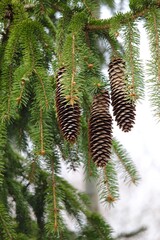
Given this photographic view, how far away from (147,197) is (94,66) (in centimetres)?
1263

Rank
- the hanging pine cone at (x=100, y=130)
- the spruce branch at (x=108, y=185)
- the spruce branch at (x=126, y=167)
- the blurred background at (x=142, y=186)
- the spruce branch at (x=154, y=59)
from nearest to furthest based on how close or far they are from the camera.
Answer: the spruce branch at (x=154, y=59)
the hanging pine cone at (x=100, y=130)
the spruce branch at (x=108, y=185)
the spruce branch at (x=126, y=167)
the blurred background at (x=142, y=186)

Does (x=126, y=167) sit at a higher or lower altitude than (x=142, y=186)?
lower

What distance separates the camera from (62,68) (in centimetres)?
153

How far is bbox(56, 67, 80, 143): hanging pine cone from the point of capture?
1.44m

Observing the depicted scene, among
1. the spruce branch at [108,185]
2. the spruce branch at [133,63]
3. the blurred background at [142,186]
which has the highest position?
the blurred background at [142,186]

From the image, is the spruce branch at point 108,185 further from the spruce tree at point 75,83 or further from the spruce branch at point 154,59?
the spruce branch at point 154,59

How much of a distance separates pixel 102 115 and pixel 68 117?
0.14 m

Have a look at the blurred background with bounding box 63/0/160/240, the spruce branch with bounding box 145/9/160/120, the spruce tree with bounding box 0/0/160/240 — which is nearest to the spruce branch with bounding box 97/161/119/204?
the spruce tree with bounding box 0/0/160/240

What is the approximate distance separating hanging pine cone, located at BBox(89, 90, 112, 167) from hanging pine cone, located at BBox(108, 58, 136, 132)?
5cm

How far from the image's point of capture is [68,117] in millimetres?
1440

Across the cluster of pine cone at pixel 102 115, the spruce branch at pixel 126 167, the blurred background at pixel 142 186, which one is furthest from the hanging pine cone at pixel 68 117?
the blurred background at pixel 142 186

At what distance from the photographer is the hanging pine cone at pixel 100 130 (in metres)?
1.49

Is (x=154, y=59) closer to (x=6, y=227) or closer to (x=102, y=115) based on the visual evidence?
(x=102, y=115)

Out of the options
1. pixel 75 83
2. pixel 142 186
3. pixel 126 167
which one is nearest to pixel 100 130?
pixel 75 83
